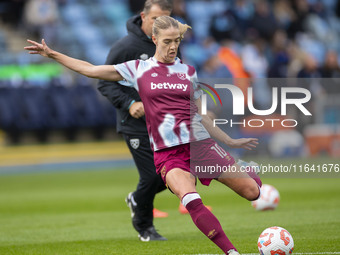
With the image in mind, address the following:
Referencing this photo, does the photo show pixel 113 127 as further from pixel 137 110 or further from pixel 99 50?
pixel 137 110

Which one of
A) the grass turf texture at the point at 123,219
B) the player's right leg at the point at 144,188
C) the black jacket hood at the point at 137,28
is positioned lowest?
the grass turf texture at the point at 123,219

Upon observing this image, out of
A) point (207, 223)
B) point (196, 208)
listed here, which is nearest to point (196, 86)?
point (196, 208)

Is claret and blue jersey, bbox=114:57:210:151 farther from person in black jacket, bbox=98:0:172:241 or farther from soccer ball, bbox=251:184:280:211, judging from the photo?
soccer ball, bbox=251:184:280:211

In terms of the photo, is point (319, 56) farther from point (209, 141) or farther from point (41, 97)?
point (209, 141)

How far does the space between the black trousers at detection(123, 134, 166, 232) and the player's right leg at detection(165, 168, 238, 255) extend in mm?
1540

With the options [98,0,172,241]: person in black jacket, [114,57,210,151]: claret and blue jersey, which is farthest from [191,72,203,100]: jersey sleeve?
[98,0,172,241]: person in black jacket

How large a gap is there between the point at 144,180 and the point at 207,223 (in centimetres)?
196

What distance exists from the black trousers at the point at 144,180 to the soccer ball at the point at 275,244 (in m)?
1.78

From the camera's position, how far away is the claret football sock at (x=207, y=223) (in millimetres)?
5660

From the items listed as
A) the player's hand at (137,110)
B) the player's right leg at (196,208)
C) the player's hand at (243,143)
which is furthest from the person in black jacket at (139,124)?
the player's right leg at (196,208)

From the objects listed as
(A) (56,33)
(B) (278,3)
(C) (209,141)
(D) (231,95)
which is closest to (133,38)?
(D) (231,95)

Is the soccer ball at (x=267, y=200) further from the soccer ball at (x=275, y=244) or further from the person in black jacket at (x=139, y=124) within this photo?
the soccer ball at (x=275, y=244)

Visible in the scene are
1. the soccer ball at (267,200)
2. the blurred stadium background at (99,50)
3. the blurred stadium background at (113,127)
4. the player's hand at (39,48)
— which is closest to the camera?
the player's hand at (39,48)

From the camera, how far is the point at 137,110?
7.18 metres
